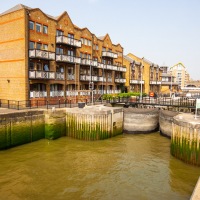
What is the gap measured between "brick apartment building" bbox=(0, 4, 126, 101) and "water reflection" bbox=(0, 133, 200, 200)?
1133 centimetres

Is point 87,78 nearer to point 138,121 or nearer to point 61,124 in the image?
point 138,121

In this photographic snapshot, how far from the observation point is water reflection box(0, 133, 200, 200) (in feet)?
45.9

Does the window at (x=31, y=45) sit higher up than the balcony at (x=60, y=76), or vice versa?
the window at (x=31, y=45)

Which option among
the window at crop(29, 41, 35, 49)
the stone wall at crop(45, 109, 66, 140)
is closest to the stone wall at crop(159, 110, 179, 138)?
the stone wall at crop(45, 109, 66, 140)

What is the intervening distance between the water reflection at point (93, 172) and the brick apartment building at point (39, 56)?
1133 centimetres

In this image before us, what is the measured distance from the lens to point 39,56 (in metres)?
31.1

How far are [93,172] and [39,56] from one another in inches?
792

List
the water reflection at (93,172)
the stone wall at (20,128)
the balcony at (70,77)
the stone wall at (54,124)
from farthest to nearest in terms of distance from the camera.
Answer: the balcony at (70,77) < the stone wall at (54,124) < the stone wall at (20,128) < the water reflection at (93,172)

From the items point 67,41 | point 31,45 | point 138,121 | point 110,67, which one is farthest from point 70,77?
point 138,121

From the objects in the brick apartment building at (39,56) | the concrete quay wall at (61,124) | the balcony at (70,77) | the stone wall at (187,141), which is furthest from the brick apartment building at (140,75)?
the stone wall at (187,141)

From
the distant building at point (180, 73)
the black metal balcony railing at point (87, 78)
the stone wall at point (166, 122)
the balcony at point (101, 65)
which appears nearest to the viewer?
the stone wall at point (166, 122)

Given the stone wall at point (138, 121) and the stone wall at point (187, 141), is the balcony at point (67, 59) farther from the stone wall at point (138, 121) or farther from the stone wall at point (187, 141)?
the stone wall at point (187, 141)

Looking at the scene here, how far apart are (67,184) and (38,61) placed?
2235 centimetres

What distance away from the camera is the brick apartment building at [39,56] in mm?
31000
